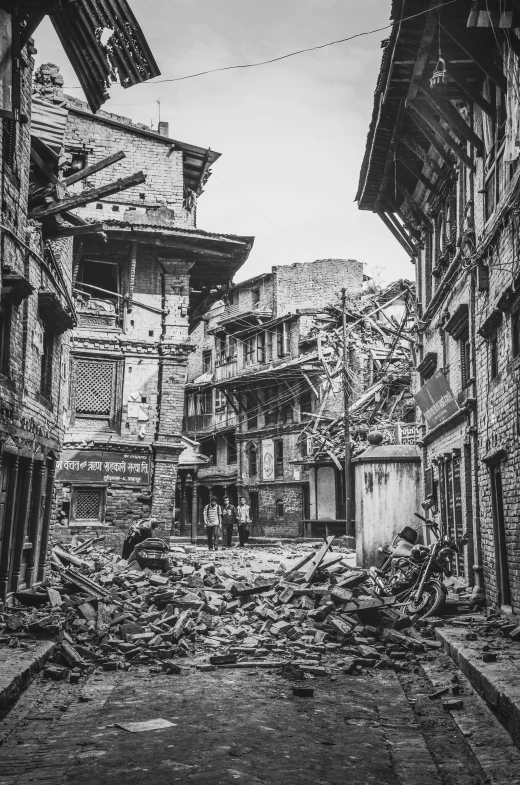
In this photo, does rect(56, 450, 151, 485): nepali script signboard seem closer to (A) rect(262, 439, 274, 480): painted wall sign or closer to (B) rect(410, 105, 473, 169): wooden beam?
(B) rect(410, 105, 473, 169): wooden beam

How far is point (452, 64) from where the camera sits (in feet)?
38.9

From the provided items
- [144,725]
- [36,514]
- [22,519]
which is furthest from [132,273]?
[144,725]

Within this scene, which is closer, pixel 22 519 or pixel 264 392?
pixel 22 519

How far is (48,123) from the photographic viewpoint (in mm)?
14172

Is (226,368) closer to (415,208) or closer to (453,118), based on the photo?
(415,208)

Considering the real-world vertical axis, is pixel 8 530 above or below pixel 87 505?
below

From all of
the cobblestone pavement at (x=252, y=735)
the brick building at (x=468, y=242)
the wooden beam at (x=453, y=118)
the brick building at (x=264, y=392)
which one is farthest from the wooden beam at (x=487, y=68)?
the brick building at (x=264, y=392)

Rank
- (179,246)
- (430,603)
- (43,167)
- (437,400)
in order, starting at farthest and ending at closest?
(179,246)
(437,400)
(43,167)
(430,603)

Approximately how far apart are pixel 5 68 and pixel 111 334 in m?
16.5

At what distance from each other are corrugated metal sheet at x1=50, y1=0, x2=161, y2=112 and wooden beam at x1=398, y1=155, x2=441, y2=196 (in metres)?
8.25

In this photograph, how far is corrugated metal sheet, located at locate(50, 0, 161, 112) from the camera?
946cm

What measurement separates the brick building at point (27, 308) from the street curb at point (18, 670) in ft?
9.52

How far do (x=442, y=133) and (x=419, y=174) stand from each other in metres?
3.45

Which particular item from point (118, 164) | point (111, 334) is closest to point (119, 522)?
point (111, 334)
